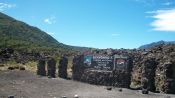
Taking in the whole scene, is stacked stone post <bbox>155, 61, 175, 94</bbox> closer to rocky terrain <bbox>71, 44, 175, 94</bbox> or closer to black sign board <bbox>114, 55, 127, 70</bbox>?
rocky terrain <bbox>71, 44, 175, 94</bbox>

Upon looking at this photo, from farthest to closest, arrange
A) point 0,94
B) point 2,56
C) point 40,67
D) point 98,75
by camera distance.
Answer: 1. point 2,56
2. point 40,67
3. point 98,75
4. point 0,94

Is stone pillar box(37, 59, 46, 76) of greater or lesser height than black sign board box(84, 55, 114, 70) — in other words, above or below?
below

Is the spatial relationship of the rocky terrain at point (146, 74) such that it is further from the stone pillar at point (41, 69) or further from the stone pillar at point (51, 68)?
the stone pillar at point (41, 69)

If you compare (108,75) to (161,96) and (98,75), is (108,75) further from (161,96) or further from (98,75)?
(161,96)

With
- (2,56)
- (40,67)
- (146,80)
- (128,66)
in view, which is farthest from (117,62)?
(2,56)

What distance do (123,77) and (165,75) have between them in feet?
15.4

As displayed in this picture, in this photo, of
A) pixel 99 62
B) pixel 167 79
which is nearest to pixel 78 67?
pixel 99 62

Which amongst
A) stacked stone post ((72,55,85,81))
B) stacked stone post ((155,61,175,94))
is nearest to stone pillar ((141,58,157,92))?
stacked stone post ((155,61,175,94))

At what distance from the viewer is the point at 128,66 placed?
3372cm

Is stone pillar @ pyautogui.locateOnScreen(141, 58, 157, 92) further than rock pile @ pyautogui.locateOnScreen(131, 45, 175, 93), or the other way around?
stone pillar @ pyautogui.locateOnScreen(141, 58, 157, 92)

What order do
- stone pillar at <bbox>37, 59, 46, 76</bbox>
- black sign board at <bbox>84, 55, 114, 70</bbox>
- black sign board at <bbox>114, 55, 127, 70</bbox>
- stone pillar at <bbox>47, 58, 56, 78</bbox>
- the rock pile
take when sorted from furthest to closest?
stone pillar at <bbox>37, 59, 46, 76</bbox> < stone pillar at <bbox>47, 58, 56, 78</bbox> < black sign board at <bbox>84, 55, 114, 70</bbox> < black sign board at <bbox>114, 55, 127, 70</bbox> < the rock pile

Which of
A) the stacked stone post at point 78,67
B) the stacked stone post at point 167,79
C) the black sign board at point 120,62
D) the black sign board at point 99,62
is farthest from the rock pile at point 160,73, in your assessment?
the stacked stone post at point 78,67

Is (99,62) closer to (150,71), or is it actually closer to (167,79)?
→ (150,71)

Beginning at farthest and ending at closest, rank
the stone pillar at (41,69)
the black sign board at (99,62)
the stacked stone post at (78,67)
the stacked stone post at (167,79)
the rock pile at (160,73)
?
the stone pillar at (41,69), the stacked stone post at (78,67), the black sign board at (99,62), the rock pile at (160,73), the stacked stone post at (167,79)
